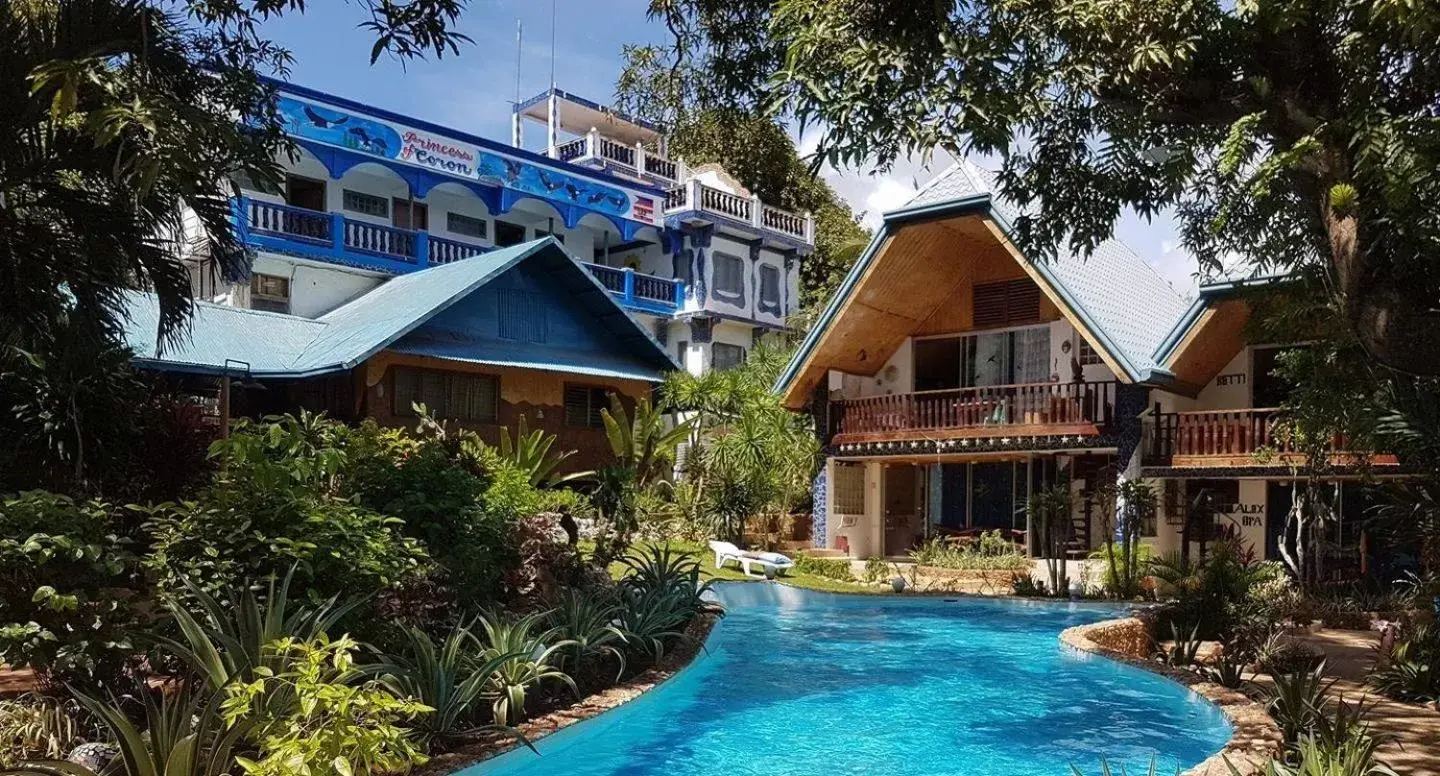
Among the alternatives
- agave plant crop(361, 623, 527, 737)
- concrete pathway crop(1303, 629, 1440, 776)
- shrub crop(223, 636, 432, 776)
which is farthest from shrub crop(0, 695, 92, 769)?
concrete pathway crop(1303, 629, 1440, 776)

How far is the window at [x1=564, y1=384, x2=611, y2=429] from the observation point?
25562 mm

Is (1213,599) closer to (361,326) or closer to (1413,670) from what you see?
(1413,670)

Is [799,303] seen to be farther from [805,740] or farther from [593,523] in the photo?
[805,740]

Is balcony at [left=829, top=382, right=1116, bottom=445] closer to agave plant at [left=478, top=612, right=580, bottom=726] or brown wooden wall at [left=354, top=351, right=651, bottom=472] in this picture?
brown wooden wall at [left=354, top=351, right=651, bottom=472]

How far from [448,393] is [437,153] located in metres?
7.54

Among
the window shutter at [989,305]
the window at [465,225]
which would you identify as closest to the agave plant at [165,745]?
the window shutter at [989,305]

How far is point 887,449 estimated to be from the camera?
23016 mm

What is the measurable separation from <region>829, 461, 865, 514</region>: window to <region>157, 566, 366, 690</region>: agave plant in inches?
719

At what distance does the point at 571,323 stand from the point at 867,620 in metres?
11.7

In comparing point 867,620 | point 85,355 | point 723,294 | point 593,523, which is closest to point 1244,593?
point 867,620

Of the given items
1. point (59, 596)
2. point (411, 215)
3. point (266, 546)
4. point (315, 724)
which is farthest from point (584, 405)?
point (315, 724)

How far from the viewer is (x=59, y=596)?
604cm

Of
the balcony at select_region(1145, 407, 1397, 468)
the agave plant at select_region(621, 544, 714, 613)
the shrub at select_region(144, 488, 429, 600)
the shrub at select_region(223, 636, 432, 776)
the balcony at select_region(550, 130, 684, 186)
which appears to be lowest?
the agave plant at select_region(621, 544, 714, 613)

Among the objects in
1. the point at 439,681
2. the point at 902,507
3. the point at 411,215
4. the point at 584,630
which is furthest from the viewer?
the point at 411,215
